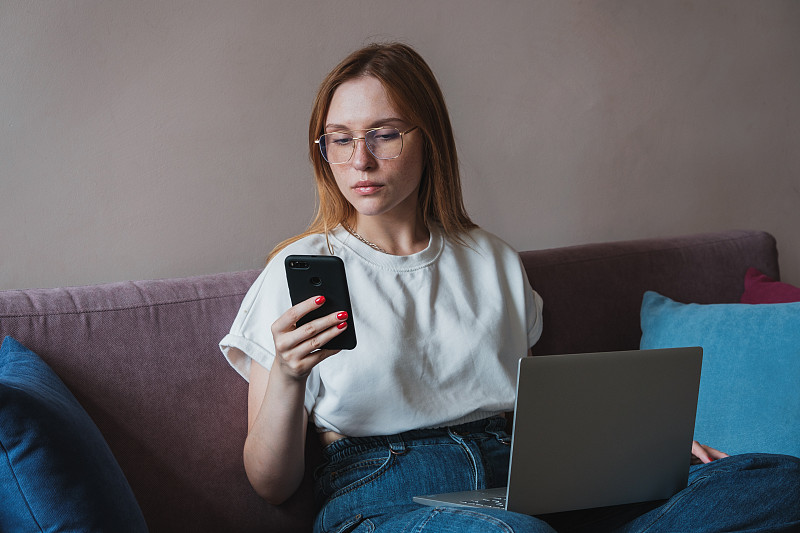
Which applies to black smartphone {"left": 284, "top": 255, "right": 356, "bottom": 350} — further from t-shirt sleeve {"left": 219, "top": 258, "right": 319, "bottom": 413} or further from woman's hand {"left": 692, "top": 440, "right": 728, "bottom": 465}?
woman's hand {"left": 692, "top": 440, "right": 728, "bottom": 465}

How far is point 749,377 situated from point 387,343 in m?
0.74

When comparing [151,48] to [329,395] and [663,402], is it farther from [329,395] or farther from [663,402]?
[663,402]

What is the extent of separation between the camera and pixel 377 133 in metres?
1.34

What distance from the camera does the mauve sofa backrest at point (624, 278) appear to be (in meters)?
1.75

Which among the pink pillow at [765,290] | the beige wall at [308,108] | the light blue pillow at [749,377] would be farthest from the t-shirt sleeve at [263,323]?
the pink pillow at [765,290]

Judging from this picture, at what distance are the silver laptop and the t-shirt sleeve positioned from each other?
0.34m

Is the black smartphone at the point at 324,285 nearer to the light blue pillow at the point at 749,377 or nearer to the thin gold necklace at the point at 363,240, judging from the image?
the thin gold necklace at the point at 363,240

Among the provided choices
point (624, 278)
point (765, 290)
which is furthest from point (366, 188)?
point (765, 290)

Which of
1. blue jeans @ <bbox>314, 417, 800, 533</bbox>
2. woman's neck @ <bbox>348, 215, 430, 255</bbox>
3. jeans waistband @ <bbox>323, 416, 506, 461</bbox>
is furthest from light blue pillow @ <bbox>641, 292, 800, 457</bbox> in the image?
woman's neck @ <bbox>348, 215, 430, 255</bbox>

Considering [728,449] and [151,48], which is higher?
[151,48]

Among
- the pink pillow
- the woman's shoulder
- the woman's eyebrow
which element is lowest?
the pink pillow

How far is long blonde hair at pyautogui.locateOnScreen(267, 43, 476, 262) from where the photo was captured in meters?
1.36

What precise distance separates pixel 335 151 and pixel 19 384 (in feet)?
2.03

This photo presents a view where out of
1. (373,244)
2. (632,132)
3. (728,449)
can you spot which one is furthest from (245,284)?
(632,132)
